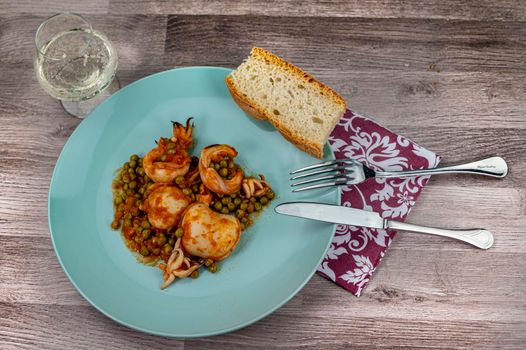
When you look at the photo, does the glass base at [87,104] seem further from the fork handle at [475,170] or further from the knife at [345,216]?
the fork handle at [475,170]

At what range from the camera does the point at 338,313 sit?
7.39ft

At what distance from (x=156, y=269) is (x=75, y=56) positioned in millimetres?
1024

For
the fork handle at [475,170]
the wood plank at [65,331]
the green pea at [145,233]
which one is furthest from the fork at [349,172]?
the wood plank at [65,331]

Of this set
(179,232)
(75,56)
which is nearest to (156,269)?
(179,232)

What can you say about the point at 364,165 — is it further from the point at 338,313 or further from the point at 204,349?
the point at 204,349

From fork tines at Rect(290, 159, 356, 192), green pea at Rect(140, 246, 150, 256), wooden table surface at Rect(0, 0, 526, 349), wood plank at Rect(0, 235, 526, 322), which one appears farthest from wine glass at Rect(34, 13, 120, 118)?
fork tines at Rect(290, 159, 356, 192)

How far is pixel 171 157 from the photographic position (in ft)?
7.54

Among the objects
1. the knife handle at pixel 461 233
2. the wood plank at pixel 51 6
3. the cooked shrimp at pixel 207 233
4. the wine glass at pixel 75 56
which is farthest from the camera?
the wood plank at pixel 51 6

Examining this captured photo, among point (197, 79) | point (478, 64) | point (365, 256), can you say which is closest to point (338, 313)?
point (365, 256)

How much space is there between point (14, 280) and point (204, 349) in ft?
2.75

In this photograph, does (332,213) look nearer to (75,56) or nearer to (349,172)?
(349,172)

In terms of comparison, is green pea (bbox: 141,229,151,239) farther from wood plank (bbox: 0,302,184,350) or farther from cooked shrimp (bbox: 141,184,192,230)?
wood plank (bbox: 0,302,184,350)

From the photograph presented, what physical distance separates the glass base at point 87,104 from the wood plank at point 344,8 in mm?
423

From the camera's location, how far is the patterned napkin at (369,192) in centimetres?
229
